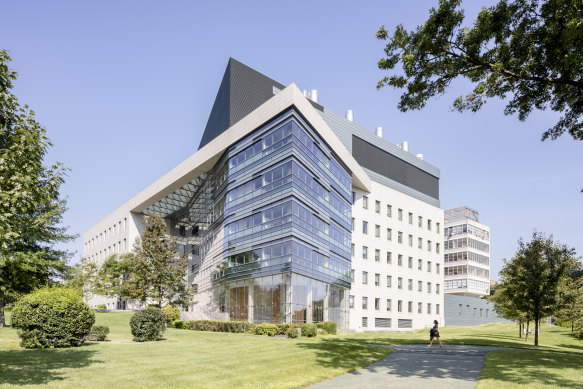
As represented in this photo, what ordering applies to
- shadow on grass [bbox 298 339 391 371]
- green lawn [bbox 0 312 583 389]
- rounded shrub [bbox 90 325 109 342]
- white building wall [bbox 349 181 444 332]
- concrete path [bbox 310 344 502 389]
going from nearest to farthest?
green lawn [bbox 0 312 583 389] → concrete path [bbox 310 344 502 389] → shadow on grass [bbox 298 339 391 371] → rounded shrub [bbox 90 325 109 342] → white building wall [bbox 349 181 444 332]

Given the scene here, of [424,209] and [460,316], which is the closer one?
[424,209]

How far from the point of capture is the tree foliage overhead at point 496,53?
1243 cm

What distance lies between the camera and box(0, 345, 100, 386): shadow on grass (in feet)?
35.1

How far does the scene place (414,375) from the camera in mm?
13547

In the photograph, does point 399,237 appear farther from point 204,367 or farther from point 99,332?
point 204,367

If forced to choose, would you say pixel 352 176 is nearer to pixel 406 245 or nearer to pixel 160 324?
pixel 406 245

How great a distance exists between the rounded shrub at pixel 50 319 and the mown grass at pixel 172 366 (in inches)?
28.6

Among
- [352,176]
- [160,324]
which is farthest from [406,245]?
[160,324]

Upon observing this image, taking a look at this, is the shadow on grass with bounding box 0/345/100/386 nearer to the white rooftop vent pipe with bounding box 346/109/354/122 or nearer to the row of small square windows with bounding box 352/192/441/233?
the row of small square windows with bounding box 352/192/441/233

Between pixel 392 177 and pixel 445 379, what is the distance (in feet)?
177

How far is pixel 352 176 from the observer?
169ft

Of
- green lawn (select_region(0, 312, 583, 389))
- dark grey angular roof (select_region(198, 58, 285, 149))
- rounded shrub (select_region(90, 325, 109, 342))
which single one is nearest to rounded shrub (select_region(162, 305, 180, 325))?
rounded shrub (select_region(90, 325, 109, 342))

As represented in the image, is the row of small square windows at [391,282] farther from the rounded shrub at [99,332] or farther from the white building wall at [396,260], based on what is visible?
the rounded shrub at [99,332]

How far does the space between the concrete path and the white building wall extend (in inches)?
1413
